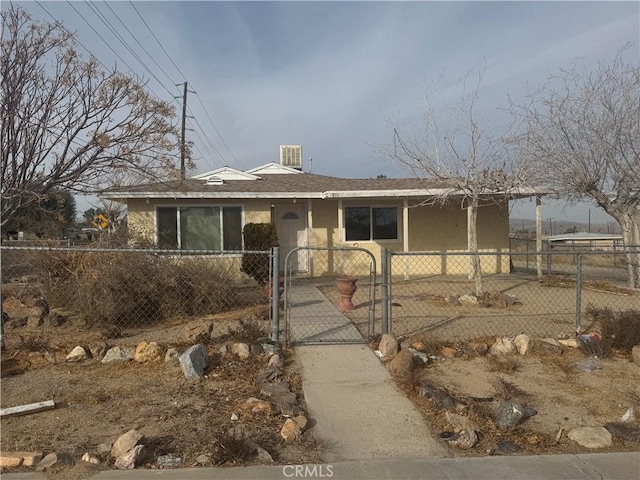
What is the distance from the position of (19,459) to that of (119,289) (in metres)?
4.31

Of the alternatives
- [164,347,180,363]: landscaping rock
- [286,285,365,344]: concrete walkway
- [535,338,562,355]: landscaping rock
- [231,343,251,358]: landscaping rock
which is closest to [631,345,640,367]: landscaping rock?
[535,338,562,355]: landscaping rock

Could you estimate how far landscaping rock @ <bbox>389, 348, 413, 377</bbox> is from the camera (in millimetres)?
5465

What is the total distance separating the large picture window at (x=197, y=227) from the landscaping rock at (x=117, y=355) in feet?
27.4

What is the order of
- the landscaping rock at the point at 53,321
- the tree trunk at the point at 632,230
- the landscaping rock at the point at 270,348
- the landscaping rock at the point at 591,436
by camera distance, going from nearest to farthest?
the landscaping rock at the point at 591,436
the landscaping rock at the point at 270,348
the landscaping rock at the point at 53,321
the tree trunk at the point at 632,230

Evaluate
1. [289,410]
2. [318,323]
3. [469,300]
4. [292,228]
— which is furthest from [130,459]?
[292,228]

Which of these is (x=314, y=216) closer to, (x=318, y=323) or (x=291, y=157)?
(x=318, y=323)

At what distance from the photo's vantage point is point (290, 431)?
13.3ft

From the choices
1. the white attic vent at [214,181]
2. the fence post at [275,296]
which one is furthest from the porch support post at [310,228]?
the fence post at [275,296]

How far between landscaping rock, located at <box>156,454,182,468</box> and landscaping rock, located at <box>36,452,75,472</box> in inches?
24.8

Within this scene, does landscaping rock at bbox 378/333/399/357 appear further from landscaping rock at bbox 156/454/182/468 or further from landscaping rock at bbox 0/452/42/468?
landscaping rock at bbox 0/452/42/468

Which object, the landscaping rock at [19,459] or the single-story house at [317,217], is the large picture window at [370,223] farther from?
the landscaping rock at [19,459]

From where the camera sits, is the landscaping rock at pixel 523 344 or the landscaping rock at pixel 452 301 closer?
the landscaping rock at pixel 523 344

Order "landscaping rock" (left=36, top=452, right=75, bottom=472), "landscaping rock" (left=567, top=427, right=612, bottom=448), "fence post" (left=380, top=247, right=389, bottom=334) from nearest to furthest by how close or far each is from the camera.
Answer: "landscaping rock" (left=36, top=452, right=75, bottom=472) → "landscaping rock" (left=567, top=427, right=612, bottom=448) → "fence post" (left=380, top=247, right=389, bottom=334)

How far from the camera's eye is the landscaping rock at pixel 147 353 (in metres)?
5.85
